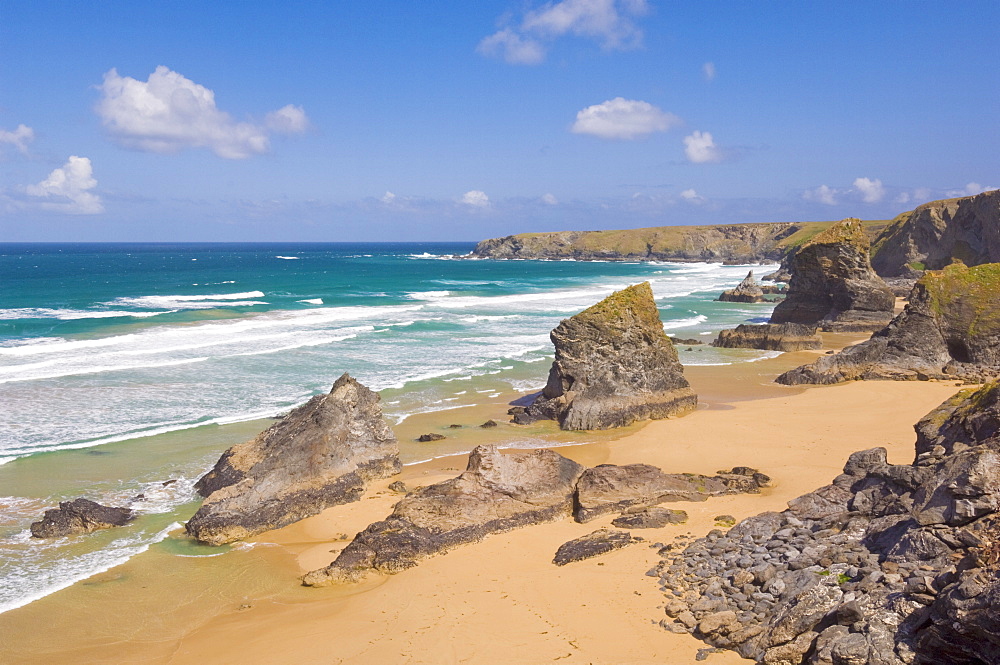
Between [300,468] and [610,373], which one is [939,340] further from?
[300,468]

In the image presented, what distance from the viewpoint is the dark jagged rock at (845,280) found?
3466 cm

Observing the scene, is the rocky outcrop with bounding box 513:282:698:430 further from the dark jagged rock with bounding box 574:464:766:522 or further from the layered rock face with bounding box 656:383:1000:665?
the layered rock face with bounding box 656:383:1000:665

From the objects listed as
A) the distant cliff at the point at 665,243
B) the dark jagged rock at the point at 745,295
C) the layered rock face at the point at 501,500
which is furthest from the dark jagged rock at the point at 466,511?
the distant cliff at the point at 665,243

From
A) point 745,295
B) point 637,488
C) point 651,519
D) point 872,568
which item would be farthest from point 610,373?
point 745,295

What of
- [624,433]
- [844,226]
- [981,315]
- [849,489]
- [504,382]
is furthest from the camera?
[844,226]

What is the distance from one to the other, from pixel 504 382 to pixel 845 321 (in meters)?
19.5

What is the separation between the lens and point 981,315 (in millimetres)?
22703

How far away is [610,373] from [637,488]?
7.18 metres

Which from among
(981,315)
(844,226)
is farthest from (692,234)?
(981,315)

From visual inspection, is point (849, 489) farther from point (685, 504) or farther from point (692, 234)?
point (692, 234)

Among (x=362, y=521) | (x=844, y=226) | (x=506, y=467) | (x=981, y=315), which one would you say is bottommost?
(x=362, y=521)

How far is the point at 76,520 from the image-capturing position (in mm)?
12875

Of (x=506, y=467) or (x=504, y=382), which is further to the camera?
(x=504, y=382)

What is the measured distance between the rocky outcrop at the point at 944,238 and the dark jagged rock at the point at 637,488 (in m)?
45.7
